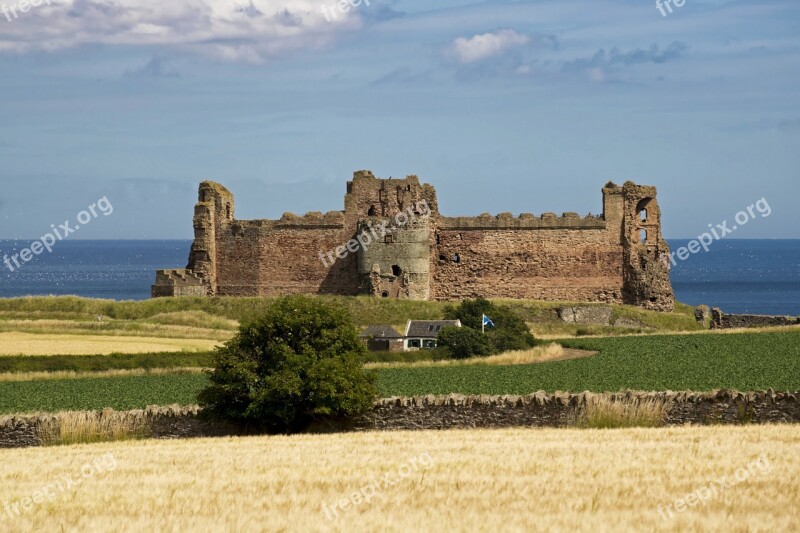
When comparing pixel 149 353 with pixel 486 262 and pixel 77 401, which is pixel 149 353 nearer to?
pixel 77 401

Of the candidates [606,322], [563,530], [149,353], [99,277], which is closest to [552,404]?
[563,530]

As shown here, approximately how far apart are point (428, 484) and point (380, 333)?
26.4 metres

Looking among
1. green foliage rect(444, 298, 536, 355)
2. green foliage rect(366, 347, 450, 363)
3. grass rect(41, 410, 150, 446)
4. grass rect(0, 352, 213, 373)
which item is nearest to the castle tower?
green foliage rect(444, 298, 536, 355)

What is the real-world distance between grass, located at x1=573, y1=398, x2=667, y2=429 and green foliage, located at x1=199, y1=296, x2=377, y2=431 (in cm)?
453

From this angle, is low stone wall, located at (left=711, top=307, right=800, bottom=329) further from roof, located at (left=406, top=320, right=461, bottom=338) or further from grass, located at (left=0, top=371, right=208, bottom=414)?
grass, located at (left=0, top=371, right=208, bottom=414)

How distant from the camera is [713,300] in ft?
391

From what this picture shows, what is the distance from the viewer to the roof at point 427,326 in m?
45.6

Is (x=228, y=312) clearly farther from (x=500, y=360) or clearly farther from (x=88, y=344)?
(x=500, y=360)

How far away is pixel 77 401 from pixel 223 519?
16265mm

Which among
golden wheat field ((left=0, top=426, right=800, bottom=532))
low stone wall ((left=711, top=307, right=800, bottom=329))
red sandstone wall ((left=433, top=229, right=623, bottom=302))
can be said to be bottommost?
golden wheat field ((left=0, top=426, right=800, bottom=532))

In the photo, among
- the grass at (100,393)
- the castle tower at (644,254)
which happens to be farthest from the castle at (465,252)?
the grass at (100,393)

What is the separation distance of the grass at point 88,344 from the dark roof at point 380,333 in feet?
17.1

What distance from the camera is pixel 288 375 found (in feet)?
90.8

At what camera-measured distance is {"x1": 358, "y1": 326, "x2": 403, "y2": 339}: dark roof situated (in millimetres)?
44469
